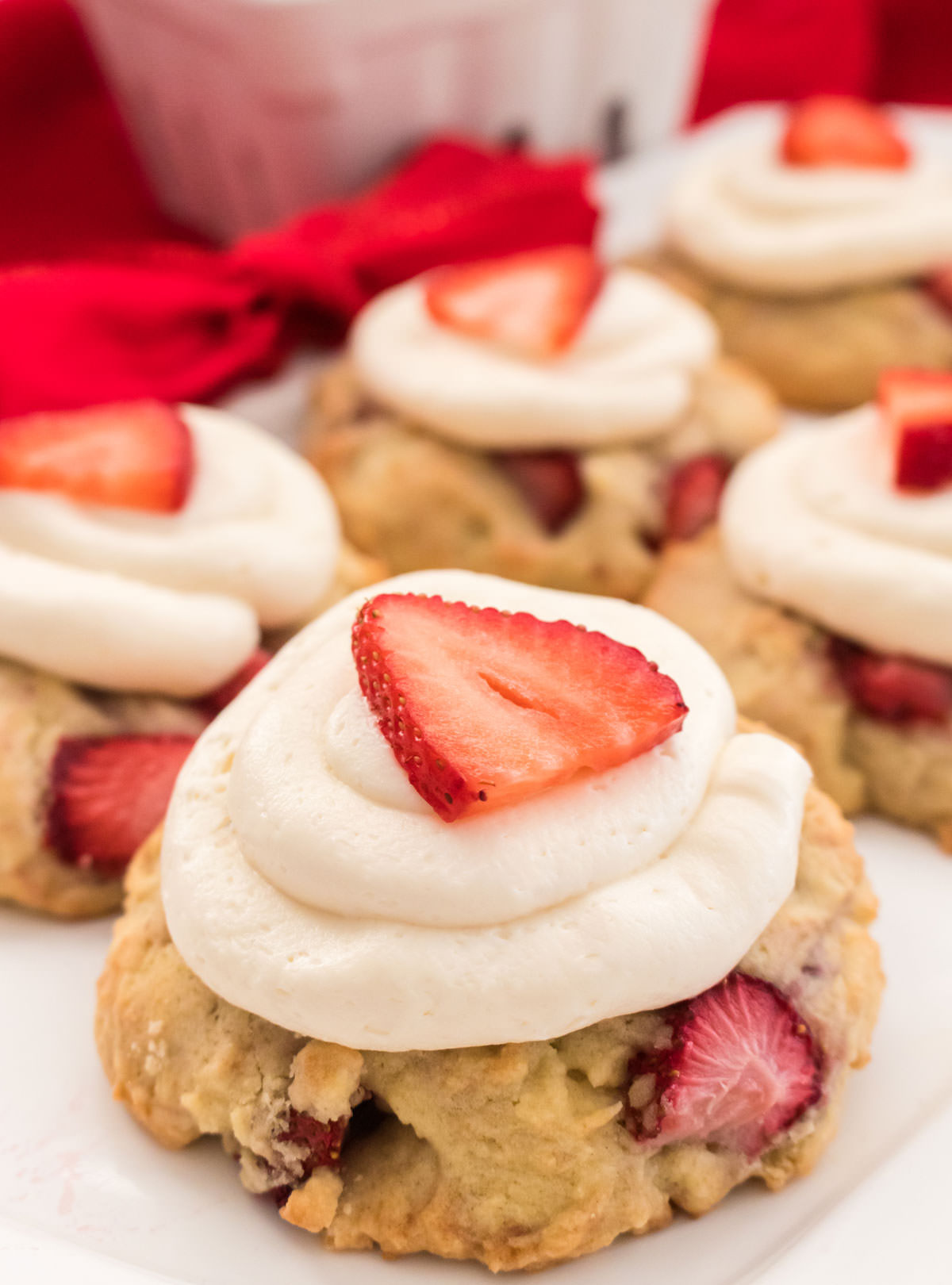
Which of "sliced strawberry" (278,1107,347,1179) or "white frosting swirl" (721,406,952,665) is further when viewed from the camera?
"white frosting swirl" (721,406,952,665)

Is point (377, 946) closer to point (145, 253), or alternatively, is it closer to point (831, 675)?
point (831, 675)

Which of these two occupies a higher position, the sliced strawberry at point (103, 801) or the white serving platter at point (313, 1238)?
A: the sliced strawberry at point (103, 801)

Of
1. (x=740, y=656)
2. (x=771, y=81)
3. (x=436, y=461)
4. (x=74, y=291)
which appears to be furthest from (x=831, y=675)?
(x=771, y=81)

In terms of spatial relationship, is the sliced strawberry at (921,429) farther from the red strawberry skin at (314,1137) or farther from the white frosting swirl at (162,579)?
the red strawberry skin at (314,1137)

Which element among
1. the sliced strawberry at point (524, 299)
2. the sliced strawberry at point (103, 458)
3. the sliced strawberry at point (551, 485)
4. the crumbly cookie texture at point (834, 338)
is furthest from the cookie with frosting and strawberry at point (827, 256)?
the sliced strawberry at point (103, 458)

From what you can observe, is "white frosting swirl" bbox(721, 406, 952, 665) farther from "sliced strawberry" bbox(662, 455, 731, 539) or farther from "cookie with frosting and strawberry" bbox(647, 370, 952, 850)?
"sliced strawberry" bbox(662, 455, 731, 539)

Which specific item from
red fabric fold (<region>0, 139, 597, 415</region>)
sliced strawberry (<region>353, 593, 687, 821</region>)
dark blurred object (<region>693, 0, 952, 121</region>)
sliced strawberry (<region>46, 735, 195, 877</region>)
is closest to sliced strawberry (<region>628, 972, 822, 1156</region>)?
sliced strawberry (<region>353, 593, 687, 821</region>)
